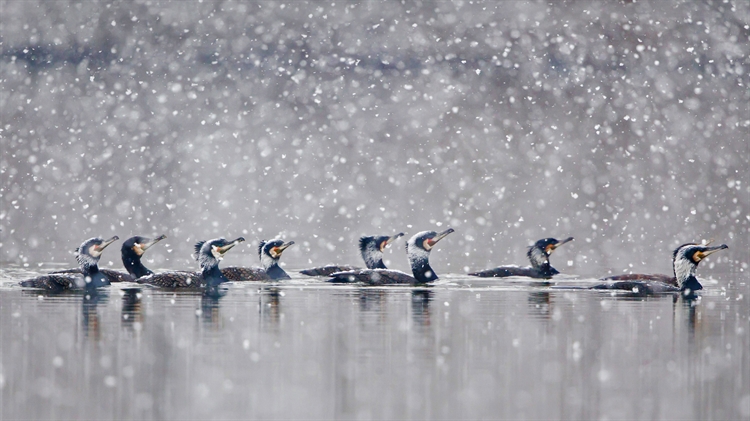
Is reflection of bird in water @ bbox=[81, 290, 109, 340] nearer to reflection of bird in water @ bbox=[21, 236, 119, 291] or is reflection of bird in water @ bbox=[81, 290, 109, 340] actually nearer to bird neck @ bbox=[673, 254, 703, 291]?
reflection of bird in water @ bbox=[21, 236, 119, 291]

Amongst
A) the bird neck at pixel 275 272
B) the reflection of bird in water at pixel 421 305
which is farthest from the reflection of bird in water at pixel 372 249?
the reflection of bird in water at pixel 421 305

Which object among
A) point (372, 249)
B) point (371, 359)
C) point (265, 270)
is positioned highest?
point (372, 249)

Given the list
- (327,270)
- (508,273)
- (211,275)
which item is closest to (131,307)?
(211,275)

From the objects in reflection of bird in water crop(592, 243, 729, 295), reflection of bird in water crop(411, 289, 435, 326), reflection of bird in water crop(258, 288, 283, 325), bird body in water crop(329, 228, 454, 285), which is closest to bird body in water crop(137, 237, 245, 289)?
reflection of bird in water crop(258, 288, 283, 325)

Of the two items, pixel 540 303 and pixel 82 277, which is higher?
pixel 82 277

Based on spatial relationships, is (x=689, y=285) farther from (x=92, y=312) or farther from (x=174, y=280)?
(x=92, y=312)

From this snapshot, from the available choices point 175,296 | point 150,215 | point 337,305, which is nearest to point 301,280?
point 175,296

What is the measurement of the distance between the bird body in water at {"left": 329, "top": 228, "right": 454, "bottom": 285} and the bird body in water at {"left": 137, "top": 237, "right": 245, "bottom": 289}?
2.20 meters

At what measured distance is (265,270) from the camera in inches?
901

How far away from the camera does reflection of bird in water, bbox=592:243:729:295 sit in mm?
19172

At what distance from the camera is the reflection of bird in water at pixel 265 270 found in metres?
22.4

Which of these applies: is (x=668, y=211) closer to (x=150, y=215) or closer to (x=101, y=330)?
(x=150, y=215)

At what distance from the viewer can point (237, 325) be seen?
1420 cm

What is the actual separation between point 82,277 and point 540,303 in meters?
6.54
